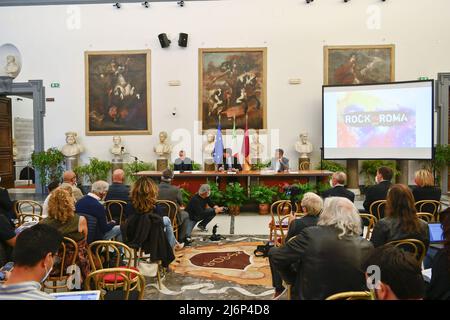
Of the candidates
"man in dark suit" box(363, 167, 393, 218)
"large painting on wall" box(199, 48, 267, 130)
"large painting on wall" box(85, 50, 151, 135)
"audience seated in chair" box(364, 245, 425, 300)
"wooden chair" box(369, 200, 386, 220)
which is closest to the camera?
"audience seated in chair" box(364, 245, 425, 300)

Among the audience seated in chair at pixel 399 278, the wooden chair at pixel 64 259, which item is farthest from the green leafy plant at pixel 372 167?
the audience seated in chair at pixel 399 278

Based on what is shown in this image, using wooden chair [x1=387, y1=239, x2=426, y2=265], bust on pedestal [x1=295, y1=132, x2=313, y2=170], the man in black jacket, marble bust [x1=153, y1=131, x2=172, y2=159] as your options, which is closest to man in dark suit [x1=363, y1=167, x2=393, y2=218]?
wooden chair [x1=387, y1=239, x2=426, y2=265]

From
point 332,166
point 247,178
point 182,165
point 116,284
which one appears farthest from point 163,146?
point 116,284

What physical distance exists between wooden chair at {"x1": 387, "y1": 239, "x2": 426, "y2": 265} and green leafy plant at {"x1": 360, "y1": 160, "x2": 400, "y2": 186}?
9.21m

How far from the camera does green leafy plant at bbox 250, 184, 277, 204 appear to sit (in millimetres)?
9203

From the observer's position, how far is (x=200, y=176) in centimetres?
955

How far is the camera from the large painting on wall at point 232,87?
12.9 metres

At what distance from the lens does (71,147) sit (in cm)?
1279

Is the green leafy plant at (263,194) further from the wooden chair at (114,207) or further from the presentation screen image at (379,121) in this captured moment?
the wooden chair at (114,207)

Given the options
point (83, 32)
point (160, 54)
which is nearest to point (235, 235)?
point (160, 54)

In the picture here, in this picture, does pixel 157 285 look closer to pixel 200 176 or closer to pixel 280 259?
pixel 280 259

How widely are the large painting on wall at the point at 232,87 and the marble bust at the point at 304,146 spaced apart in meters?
1.19

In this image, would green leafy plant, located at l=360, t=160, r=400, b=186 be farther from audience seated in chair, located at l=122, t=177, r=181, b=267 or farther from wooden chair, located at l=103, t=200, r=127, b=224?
audience seated in chair, located at l=122, t=177, r=181, b=267

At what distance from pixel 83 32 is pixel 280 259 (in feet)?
40.1
